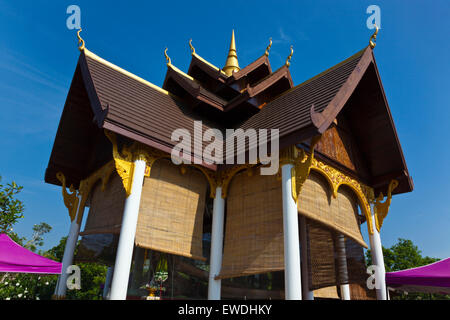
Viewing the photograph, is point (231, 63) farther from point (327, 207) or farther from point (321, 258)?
point (321, 258)

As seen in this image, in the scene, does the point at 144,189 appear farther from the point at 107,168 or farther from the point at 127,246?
the point at 107,168

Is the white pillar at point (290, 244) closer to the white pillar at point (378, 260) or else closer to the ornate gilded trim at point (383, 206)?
the white pillar at point (378, 260)

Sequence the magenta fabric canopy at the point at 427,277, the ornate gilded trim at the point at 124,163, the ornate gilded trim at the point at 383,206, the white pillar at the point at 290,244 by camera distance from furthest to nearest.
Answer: the ornate gilded trim at the point at 383,206 → the magenta fabric canopy at the point at 427,277 → the ornate gilded trim at the point at 124,163 → the white pillar at the point at 290,244

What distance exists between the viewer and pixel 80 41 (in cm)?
778

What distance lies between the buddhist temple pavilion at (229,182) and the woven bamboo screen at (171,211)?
0.02 metres

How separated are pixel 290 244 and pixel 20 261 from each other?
5739 mm

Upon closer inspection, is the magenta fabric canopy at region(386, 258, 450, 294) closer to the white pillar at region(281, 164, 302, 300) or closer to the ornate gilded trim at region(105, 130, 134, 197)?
the white pillar at region(281, 164, 302, 300)

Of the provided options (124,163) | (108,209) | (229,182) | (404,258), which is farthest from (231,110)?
(404,258)

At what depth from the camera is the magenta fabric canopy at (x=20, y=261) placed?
6.36m

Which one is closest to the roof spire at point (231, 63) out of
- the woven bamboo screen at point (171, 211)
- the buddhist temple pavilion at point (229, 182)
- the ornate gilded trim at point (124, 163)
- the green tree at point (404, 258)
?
the buddhist temple pavilion at point (229, 182)

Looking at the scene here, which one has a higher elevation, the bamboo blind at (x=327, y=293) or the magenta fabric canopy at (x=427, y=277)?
the magenta fabric canopy at (x=427, y=277)
